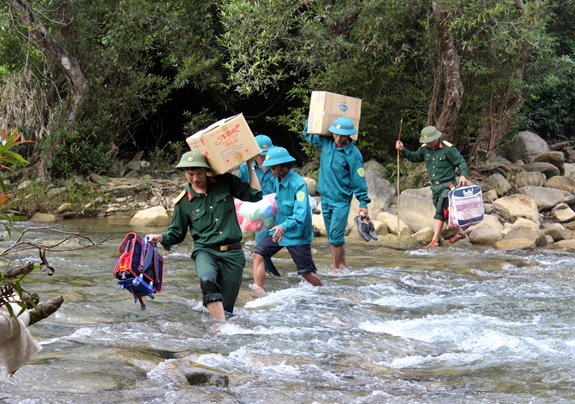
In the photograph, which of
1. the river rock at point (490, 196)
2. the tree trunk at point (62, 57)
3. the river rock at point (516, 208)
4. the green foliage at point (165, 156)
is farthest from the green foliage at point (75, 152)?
the river rock at point (516, 208)

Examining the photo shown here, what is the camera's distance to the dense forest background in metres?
13.3

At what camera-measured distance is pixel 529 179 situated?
15.0 m

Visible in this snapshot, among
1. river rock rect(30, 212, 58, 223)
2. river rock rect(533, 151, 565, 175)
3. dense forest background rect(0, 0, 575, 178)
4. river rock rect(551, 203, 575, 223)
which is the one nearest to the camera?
dense forest background rect(0, 0, 575, 178)

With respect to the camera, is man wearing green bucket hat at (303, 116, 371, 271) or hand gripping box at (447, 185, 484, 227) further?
hand gripping box at (447, 185, 484, 227)

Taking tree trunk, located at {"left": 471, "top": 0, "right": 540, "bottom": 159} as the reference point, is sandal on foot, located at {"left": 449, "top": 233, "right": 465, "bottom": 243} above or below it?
below

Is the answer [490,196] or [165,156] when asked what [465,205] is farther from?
[165,156]

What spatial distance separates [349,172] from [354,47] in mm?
5710

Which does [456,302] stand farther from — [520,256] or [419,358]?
[520,256]

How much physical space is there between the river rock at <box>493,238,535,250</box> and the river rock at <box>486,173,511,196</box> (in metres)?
2.88

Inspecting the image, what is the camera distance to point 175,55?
54.2 ft

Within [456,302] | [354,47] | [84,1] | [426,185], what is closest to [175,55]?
[84,1]

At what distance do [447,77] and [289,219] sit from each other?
290 inches

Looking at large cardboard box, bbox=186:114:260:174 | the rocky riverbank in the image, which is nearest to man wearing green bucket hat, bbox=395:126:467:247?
the rocky riverbank

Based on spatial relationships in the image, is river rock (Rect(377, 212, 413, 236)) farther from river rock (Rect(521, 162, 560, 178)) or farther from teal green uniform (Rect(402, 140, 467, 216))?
river rock (Rect(521, 162, 560, 178))
